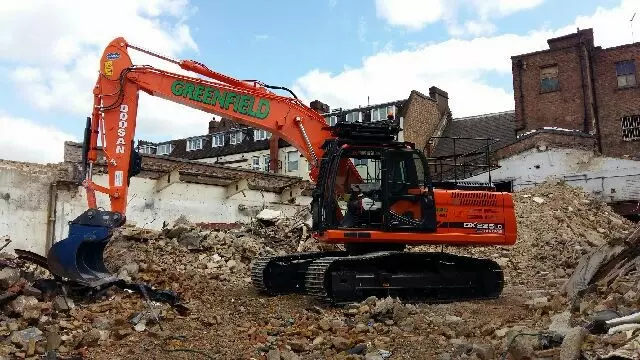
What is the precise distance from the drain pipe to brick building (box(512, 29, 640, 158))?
2336 cm

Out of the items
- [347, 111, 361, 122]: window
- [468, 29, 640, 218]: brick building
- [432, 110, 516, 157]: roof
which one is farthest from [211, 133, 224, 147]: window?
[468, 29, 640, 218]: brick building

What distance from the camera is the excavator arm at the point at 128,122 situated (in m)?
8.87

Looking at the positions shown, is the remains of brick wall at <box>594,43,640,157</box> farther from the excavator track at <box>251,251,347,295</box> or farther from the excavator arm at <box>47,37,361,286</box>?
the excavator arm at <box>47,37,361,286</box>

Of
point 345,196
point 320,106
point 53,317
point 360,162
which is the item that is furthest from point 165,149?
point 53,317

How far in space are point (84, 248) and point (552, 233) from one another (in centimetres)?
1449

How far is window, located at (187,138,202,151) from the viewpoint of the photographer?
5045 centimetres

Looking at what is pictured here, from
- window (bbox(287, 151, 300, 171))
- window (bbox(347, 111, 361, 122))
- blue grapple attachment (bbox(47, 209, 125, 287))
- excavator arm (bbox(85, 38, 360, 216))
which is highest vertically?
window (bbox(347, 111, 361, 122))

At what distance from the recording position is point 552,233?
1878 centimetres

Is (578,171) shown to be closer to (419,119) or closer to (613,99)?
(613,99)

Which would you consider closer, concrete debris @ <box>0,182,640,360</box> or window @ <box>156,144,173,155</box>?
concrete debris @ <box>0,182,640,360</box>

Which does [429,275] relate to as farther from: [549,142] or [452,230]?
[549,142]

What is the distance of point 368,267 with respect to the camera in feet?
32.7

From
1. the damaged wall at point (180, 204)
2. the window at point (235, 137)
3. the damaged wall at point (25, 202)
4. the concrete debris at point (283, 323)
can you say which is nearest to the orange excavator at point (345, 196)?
the concrete debris at point (283, 323)

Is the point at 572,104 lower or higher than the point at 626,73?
lower
